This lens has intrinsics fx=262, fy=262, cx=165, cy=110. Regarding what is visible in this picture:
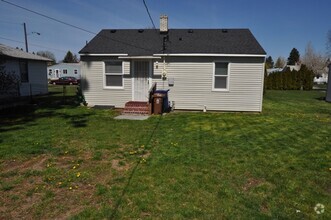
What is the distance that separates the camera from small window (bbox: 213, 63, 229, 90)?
1284 centimetres

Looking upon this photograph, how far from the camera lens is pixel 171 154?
20.3 ft

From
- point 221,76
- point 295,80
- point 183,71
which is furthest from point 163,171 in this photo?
point 295,80

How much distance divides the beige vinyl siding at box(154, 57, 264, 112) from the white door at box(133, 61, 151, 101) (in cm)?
50

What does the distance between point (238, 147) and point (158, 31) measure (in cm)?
1066

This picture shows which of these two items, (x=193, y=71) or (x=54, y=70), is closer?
(x=193, y=71)

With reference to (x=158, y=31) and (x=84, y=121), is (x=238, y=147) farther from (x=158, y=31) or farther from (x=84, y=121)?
(x=158, y=31)

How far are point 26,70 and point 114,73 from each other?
386 inches

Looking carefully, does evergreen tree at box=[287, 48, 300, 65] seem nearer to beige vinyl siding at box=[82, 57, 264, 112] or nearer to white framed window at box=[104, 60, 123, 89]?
beige vinyl siding at box=[82, 57, 264, 112]

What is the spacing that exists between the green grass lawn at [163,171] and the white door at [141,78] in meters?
4.30

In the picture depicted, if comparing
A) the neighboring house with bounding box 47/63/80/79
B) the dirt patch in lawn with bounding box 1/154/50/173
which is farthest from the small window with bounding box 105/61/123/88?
the neighboring house with bounding box 47/63/80/79

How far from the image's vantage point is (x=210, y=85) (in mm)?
12922

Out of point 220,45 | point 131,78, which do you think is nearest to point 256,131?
point 220,45

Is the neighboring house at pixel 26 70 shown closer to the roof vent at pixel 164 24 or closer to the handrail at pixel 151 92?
the handrail at pixel 151 92

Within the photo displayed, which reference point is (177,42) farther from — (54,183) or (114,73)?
(54,183)
